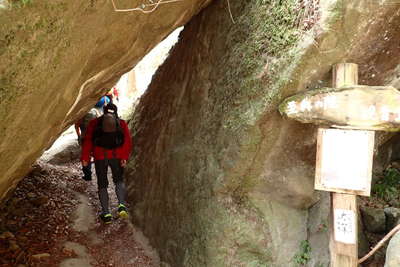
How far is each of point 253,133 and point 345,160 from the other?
1.18 m

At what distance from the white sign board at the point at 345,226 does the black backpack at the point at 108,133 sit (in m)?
4.10

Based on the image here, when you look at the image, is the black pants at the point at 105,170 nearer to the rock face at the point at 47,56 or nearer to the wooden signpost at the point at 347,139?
the rock face at the point at 47,56

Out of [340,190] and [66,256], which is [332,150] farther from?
[66,256]

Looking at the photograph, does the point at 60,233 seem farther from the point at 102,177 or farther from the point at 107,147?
the point at 107,147

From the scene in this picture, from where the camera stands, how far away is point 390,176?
5.88 meters

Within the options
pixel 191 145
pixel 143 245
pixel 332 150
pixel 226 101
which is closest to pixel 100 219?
pixel 143 245

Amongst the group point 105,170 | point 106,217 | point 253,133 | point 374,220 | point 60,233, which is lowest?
point 60,233

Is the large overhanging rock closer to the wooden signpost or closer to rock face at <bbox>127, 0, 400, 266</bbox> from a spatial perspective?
the wooden signpost

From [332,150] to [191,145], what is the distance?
2.38 metres

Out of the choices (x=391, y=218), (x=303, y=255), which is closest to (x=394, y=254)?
(x=303, y=255)

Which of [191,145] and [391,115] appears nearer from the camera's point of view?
[391,115]

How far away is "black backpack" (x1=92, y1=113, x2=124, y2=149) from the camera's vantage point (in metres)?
6.28

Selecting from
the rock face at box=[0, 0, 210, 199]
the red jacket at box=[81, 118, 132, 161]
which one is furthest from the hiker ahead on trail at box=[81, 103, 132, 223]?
the rock face at box=[0, 0, 210, 199]

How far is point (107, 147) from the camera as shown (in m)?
6.43
